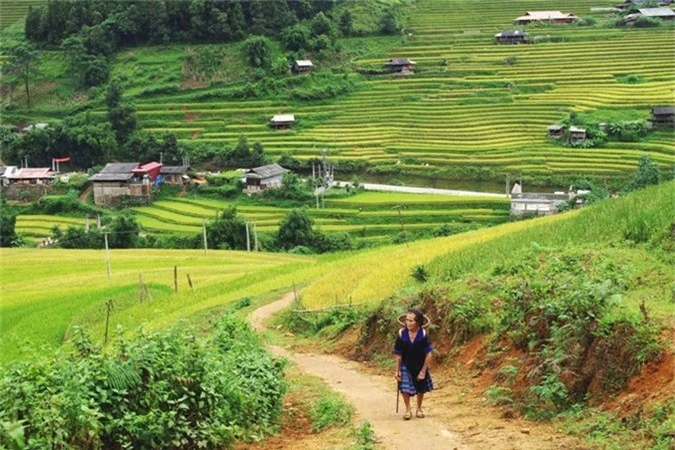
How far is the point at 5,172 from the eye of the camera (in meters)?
45.2

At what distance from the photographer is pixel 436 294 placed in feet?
30.1

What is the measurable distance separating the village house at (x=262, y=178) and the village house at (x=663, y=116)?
17244 millimetres

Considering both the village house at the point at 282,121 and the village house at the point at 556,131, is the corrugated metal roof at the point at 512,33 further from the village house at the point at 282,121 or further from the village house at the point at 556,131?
the village house at the point at 282,121

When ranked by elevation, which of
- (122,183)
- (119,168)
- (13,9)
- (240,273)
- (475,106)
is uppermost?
(13,9)

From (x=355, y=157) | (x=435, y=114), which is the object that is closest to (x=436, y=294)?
(x=355, y=157)

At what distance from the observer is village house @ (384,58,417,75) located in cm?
5388

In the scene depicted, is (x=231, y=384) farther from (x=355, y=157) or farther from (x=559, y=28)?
(x=559, y=28)

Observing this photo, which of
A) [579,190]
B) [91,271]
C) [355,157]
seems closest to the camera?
[91,271]

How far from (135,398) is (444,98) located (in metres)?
45.5

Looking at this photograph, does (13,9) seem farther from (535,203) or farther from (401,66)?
(535,203)

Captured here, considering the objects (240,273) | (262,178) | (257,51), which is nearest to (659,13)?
(257,51)

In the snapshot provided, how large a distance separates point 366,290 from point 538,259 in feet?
12.8

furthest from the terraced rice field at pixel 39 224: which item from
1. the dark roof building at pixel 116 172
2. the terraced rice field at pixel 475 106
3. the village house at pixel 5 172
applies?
the terraced rice field at pixel 475 106

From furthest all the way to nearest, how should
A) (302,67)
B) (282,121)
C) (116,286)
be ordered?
(302,67)
(282,121)
(116,286)
